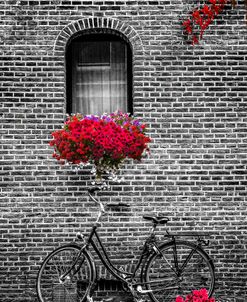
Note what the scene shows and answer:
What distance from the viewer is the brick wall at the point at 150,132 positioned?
721cm

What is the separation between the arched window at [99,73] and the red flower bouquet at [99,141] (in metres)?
1.27

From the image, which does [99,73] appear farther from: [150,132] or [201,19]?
[201,19]

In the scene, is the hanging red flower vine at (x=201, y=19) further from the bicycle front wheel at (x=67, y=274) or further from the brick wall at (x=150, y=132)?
the bicycle front wheel at (x=67, y=274)

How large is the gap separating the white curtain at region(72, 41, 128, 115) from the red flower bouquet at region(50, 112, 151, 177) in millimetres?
1276

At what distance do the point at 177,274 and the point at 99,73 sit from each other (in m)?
3.14

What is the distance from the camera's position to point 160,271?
7094 mm

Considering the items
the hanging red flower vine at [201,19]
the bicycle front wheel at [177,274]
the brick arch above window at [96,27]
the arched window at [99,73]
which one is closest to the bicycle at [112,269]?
the bicycle front wheel at [177,274]

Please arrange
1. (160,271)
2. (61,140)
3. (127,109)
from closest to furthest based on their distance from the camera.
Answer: (61,140) → (160,271) → (127,109)

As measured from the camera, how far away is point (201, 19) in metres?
7.35

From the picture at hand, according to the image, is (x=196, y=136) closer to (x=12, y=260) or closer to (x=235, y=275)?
(x=235, y=275)

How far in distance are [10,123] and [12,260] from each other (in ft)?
6.13

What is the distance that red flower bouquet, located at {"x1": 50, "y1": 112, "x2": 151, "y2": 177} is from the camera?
242 inches

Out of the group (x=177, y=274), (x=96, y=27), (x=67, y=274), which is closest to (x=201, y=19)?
(x=96, y=27)

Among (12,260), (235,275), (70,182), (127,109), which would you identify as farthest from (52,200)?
(235,275)
